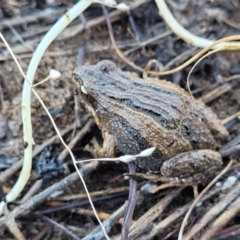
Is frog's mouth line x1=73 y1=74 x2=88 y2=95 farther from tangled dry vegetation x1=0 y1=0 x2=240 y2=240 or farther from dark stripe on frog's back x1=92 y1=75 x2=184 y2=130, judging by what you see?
tangled dry vegetation x1=0 y1=0 x2=240 y2=240

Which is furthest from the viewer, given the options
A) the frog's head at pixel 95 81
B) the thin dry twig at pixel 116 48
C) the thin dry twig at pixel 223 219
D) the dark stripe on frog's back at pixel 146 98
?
the thin dry twig at pixel 116 48

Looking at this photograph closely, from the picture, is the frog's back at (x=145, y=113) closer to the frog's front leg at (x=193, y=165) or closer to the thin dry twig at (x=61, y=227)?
the frog's front leg at (x=193, y=165)

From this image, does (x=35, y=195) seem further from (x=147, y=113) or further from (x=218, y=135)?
(x=218, y=135)

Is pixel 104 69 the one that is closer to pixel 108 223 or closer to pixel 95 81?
pixel 95 81

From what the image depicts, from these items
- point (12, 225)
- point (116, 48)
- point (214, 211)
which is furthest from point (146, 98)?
point (12, 225)

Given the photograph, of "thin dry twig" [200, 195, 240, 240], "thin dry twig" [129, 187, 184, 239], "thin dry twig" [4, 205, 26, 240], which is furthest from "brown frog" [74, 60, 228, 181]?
"thin dry twig" [4, 205, 26, 240]

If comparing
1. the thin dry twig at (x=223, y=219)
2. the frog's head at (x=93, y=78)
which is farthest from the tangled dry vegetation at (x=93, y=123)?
the frog's head at (x=93, y=78)
